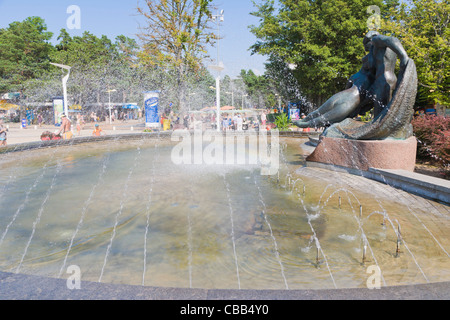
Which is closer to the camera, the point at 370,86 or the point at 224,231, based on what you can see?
the point at 224,231

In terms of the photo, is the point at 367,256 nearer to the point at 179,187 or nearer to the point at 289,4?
the point at 179,187

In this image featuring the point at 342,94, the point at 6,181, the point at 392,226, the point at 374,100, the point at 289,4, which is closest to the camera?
the point at 392,226

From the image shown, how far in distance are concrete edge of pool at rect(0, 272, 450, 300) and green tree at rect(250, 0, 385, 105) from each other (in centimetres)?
2774

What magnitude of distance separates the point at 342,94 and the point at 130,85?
5664 centimetres

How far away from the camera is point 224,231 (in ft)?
16.4

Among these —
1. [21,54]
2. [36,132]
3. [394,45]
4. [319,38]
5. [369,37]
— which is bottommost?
[36,132]

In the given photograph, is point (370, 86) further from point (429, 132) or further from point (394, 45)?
point (429, 132)

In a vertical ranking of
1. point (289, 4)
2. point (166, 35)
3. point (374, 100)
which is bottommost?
point (374, 100)

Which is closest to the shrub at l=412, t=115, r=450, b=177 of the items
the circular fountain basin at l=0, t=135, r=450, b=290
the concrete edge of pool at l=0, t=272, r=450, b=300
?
the circular fountain basin at l=0, t=135, r=450, b=290

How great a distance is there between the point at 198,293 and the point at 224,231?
2.62 metres

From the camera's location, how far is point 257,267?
3.87 m

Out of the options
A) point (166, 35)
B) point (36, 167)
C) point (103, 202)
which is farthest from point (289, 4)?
Result: point (103, 202)

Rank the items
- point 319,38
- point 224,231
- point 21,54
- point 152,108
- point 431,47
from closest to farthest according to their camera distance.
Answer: point 224,231
point 431,47
point 152,108
point 319,38
point 21,54

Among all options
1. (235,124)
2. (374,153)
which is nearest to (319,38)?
(235,124)
